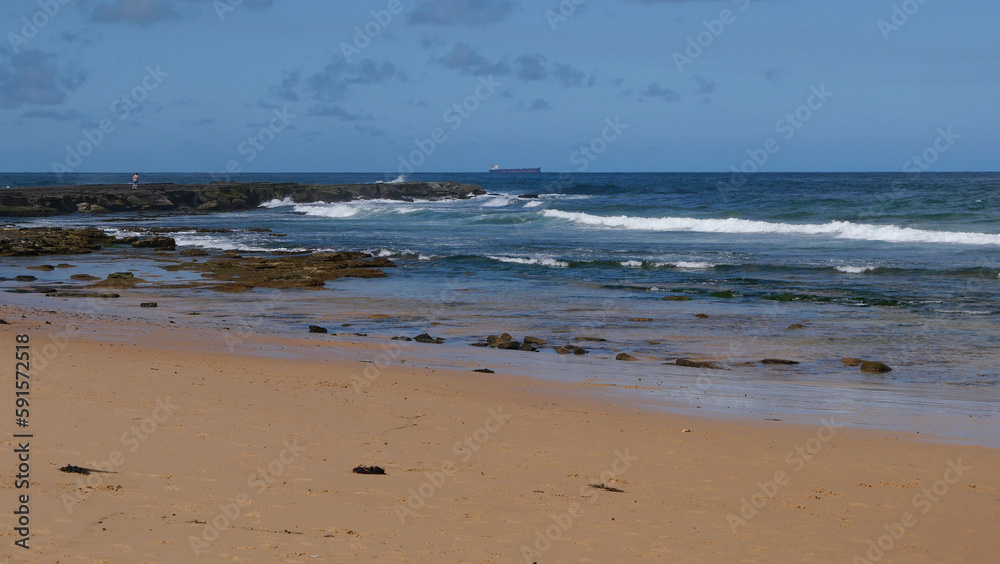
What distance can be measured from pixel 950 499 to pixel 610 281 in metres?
16.0

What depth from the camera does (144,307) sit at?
52.5ft

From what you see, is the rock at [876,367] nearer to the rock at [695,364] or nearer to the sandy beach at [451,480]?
the rock at [695,364]

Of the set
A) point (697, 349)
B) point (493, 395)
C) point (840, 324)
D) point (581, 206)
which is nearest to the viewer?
point (493, 395)

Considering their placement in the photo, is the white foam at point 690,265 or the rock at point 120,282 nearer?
the rock at point 120,282

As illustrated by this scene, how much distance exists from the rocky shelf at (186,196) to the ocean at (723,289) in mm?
7234

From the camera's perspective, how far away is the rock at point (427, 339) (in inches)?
511

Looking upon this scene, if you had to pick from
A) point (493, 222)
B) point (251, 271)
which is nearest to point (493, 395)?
point (251, 271)

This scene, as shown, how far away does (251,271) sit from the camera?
22812 millimetres

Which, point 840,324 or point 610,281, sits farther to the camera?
point 610,281

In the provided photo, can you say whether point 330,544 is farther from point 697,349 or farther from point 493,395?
point 697,349

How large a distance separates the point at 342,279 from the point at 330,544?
699 inches

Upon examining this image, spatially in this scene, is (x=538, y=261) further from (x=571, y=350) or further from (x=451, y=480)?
(x=451, y=480)

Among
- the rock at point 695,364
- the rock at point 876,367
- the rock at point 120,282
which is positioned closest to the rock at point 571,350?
the rock at point 695,364

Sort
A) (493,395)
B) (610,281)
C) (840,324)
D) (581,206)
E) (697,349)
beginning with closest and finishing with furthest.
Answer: (493,395) < (697,349) < (840,324) < (610,281) < (581,206)
